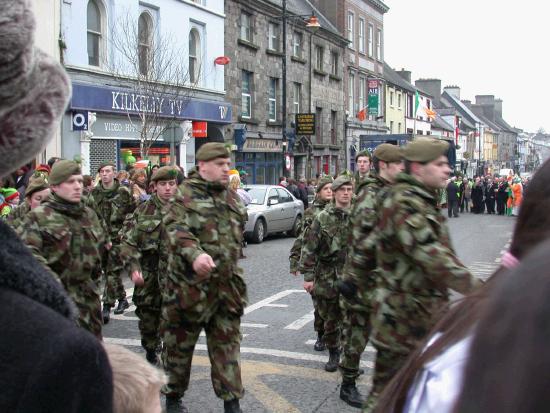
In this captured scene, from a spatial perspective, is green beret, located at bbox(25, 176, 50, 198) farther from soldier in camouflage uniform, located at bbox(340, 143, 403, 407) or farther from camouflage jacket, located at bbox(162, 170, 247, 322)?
soldier in camouflage uniform, located at bbox(340, 143, 403, 407)

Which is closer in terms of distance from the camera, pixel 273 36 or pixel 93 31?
pixel 93 31

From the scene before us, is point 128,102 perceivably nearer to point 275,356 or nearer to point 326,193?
point 326,193

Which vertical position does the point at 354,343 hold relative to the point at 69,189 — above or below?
below

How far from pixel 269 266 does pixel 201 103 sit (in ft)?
43.6

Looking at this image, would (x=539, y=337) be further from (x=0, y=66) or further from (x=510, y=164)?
(x=510, y=164)

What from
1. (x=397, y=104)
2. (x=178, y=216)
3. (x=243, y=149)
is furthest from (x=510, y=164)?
(x=178, y=216)

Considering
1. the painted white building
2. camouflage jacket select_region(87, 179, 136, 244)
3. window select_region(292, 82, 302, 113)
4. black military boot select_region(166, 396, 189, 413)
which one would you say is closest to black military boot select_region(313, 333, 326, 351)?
black military boot select_region(166, 396, 189, 413)

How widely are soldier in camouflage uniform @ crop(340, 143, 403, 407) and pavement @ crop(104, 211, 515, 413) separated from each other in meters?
0.31

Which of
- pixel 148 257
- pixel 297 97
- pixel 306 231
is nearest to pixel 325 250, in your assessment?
pixel 306 231

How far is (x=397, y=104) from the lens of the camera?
5222cm

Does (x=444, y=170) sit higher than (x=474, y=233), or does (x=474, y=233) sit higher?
(x=444, y=170)

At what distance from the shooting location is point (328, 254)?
689 cm

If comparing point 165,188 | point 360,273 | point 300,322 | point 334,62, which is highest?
point 334,62

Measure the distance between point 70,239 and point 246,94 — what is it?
24844mm
